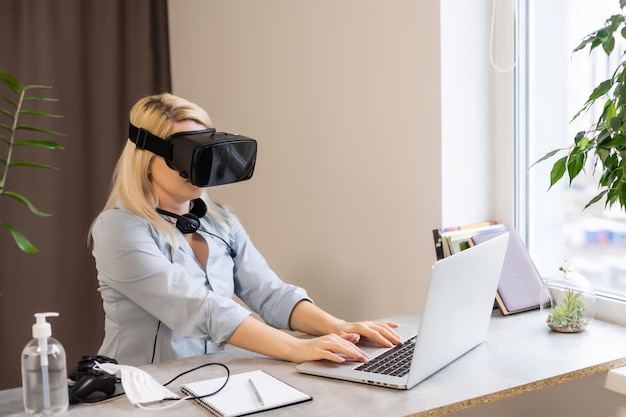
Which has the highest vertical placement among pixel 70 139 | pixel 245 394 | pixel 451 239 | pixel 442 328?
pixel 70 139

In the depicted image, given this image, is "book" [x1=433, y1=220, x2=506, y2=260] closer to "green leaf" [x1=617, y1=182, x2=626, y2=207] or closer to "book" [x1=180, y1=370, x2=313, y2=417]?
"green leaf" [x1=617, y1=182, x2=626, y2=207]

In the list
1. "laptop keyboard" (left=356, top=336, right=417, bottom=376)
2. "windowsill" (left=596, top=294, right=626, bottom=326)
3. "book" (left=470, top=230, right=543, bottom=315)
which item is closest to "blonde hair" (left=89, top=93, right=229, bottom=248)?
"laptop keyboard" (left=356, top=336, right=417, bottom=376)

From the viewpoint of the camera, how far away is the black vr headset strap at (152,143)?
1878 millimetres

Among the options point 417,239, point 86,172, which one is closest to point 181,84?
point 86,172

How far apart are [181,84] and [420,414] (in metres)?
2.36

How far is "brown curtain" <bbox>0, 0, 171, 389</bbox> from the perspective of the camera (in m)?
3.12

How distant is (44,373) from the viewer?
134 cm

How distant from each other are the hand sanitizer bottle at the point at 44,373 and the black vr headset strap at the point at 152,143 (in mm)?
638

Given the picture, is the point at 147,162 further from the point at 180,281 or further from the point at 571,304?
the point at 571,304

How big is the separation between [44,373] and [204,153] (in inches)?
25.7

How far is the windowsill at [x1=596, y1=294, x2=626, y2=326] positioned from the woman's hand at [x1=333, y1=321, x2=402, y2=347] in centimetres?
60

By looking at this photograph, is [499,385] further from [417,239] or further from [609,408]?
[417,239]

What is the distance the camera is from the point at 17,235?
1.14m

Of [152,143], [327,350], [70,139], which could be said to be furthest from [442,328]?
[70,139]
